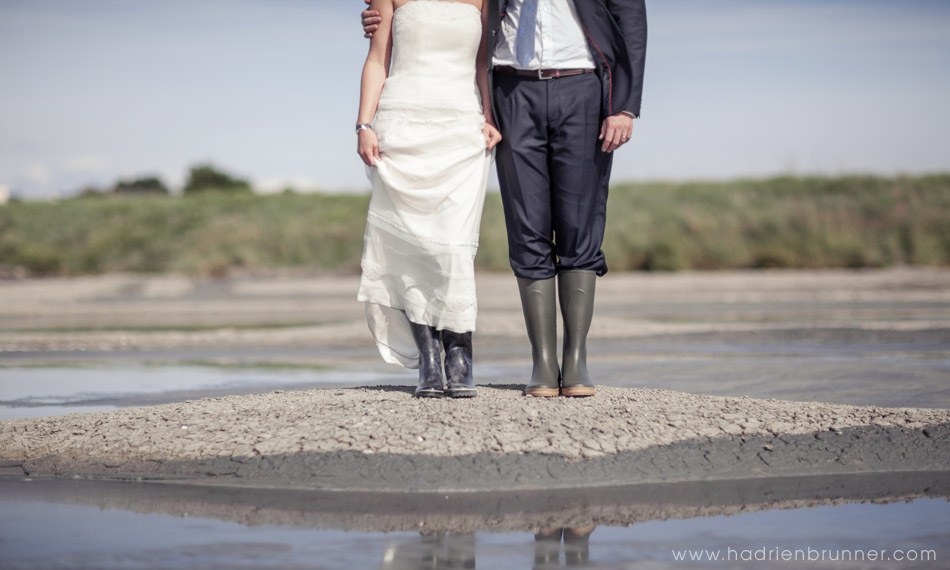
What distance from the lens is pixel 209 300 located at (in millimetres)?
18859

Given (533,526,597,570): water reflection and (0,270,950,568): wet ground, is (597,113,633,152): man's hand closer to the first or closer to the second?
(0,270,950,568): wet ground

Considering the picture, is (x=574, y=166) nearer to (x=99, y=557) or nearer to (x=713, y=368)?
(x=99, y=557)

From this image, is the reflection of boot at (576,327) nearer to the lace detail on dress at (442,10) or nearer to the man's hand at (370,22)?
the lace detail on dress at (442,10)

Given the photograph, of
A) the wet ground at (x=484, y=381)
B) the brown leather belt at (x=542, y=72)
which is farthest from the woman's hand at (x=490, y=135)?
the wet ground at (x=484, y=381)

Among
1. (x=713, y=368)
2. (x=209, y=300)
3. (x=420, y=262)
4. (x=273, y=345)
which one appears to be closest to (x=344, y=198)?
(x=209, y=300)

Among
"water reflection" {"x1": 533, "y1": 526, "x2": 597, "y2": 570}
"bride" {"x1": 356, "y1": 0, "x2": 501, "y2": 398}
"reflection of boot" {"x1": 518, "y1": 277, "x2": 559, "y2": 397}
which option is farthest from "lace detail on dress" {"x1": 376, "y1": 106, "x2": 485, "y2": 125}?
"water reflection" {"x1": 533, "y1": 526, "x2": 597, "y2": 570}

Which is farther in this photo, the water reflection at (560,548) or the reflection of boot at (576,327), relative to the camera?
the reflection of boot at (576,327)

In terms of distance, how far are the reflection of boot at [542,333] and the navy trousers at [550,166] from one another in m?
0.07

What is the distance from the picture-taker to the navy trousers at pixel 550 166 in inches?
185

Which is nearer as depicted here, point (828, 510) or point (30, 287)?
point (828, 510)

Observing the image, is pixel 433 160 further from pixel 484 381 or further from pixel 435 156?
pixel 484 381

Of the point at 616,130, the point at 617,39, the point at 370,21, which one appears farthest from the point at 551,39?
the point at 370,21

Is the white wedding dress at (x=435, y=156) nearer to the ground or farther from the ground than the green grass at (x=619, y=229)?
farther from the ground

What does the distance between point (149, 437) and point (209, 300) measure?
15.0 meters
